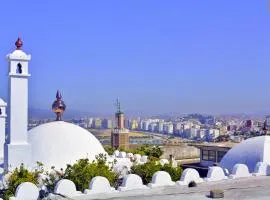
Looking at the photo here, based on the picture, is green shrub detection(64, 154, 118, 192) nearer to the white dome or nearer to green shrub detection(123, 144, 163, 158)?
the white dome

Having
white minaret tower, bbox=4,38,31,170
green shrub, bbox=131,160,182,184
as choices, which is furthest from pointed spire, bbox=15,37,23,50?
green shrub, bbox=131,160,182,184

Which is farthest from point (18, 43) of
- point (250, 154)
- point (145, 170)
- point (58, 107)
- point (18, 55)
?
point (250, 154)

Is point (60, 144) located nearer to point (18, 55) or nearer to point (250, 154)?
point (18, 55)

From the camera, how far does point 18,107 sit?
60.6 feet

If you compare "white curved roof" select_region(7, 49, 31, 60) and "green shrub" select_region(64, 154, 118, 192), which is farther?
"white curved roof" select_region(7, 49, 31, 60)

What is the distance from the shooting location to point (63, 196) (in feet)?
38.3

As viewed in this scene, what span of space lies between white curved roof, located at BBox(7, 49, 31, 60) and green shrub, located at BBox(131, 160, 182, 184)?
5538 mm

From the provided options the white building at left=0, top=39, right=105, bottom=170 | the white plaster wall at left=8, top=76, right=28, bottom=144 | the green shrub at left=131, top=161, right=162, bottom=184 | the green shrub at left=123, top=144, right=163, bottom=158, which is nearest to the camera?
the green shrub at left=131, top=161, right=162, bottom=184

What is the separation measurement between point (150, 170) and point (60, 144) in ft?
11.8

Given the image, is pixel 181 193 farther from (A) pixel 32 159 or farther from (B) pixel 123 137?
(B) pixel 123 137

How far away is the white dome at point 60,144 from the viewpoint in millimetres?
18594

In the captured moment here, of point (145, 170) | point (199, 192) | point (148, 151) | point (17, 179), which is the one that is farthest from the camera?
point (148, 151)

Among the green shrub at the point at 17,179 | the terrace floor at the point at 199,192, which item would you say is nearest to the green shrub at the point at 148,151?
the green shrub at the point at 17,179

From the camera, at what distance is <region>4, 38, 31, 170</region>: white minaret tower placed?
18.2 metres
